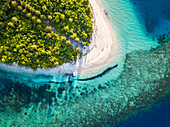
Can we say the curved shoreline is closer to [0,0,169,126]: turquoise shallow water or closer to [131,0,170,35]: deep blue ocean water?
[0,0,169,126]: turquoise shallow water

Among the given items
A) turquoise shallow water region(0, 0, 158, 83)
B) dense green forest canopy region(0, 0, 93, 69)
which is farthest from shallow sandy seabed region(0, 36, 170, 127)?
dense green forest canopy region(0, 0, 93, 69)

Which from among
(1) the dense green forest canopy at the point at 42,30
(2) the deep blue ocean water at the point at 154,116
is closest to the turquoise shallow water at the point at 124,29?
(1) the dense green forest canopy at the point at 42,30

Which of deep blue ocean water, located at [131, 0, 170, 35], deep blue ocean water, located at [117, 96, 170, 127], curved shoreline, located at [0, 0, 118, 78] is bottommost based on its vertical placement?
deep blue ocean water, located at [117, 96, 170, 127]

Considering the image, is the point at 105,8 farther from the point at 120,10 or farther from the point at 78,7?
the point at 78,7

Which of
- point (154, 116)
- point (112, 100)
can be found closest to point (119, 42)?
point (112, 100)

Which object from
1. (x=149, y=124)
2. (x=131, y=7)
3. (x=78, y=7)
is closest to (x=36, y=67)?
(x=78, y=7)

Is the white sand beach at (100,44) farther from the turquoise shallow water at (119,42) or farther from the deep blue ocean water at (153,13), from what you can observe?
the deep blue ocean water at (153,13)

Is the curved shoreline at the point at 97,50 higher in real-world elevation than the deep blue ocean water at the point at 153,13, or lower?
lower
